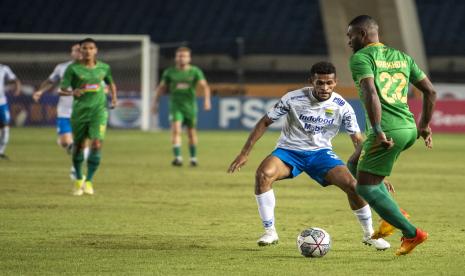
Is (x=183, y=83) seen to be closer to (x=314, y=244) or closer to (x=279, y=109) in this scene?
(x=279, y=109)

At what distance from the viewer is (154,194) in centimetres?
1476

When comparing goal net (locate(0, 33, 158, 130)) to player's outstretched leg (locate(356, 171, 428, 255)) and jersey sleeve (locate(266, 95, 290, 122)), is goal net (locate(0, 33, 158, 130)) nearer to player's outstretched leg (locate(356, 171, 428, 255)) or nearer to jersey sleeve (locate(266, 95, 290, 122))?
jersey sleeve (locate(266, 95, 290, 122))

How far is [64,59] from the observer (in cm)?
3719

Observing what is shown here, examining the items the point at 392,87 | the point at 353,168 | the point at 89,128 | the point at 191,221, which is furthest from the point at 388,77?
the point at 89,128

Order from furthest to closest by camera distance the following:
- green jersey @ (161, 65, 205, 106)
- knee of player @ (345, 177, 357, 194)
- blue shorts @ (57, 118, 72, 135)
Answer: green jersey @ (161, 65, 205, 106) → blue shorts @ (57, 118, 72, 135) → knee of player @ (345, 177, 357, 194)

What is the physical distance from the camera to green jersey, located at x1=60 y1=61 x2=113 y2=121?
47.5 ft

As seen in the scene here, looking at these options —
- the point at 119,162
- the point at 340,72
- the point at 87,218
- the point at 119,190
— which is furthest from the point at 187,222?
the point at 340,72

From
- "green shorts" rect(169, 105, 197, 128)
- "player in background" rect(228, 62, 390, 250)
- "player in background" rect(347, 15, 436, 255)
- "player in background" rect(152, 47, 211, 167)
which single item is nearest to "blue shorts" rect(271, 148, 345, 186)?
"player in background" rect(228, 62, 390, 250)

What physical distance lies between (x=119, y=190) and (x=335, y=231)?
17.3 feet

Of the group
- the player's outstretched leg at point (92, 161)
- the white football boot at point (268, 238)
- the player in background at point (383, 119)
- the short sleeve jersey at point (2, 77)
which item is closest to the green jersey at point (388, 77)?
the player in background at point (383, 119)

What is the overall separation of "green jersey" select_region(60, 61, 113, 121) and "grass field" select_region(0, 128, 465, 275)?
1.14 metres

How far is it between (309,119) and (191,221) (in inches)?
99.8

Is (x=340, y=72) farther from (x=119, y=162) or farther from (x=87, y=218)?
(x=87, y=218)

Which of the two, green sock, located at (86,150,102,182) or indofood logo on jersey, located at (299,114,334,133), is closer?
indofood logo on jersey, located at (299,114,334,133)
